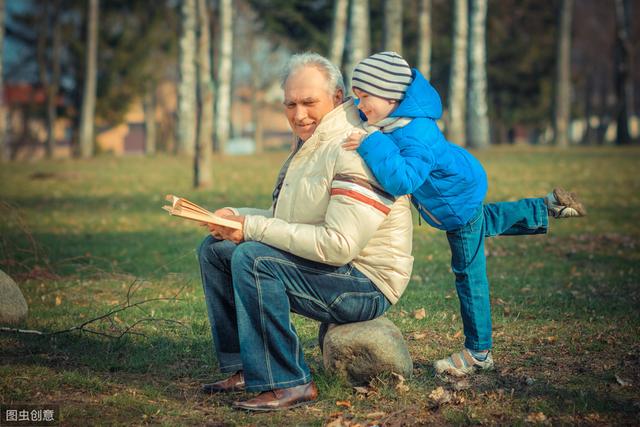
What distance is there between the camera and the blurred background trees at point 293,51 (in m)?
26.9

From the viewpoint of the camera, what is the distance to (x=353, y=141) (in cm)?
422

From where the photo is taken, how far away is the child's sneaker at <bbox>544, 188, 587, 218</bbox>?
4.85 metres

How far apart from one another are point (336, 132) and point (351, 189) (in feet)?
1.35

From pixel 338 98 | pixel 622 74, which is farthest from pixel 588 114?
pixel 338 98

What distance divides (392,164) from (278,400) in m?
1.46

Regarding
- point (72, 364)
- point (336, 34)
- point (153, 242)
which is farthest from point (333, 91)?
point (336, 34)

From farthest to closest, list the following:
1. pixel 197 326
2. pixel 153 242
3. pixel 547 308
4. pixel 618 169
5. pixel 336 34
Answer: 1. pixel 336 34
2. pixel 618 169
3. pixel 153 242
4. pixel 547 308
5. pixel 197 326

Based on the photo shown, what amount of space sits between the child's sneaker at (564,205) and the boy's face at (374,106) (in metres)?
1.24

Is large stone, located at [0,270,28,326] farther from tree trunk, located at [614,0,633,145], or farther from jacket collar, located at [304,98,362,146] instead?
tree trunk, located at [614,0,633,145]

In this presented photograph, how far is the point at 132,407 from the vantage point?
174 inches

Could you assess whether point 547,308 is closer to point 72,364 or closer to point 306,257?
point 306,257

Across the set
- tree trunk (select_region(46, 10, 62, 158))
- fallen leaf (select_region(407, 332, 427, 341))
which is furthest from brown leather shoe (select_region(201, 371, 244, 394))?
tree trunk (select_region(46, 10, 62, 158))

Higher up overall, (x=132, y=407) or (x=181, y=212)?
(x=181, y=212)

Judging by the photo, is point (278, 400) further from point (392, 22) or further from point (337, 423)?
point (392, 22)
